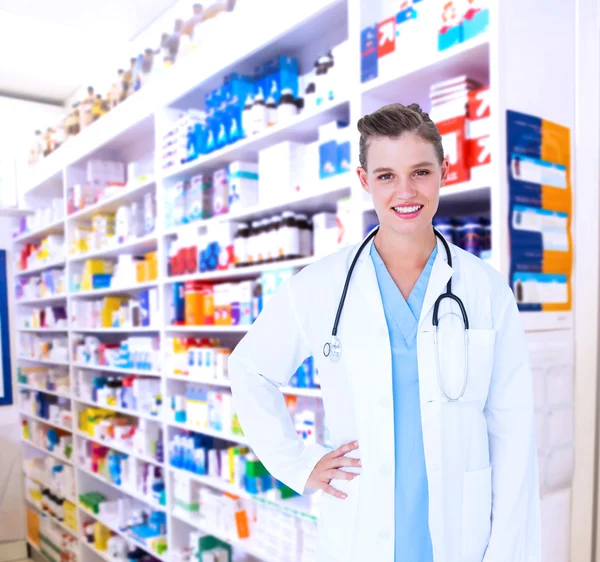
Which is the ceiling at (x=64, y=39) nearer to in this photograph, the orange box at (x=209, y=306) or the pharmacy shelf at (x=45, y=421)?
the orange box at (x=209, y=306)

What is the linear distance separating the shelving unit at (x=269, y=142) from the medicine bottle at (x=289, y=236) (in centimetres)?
6

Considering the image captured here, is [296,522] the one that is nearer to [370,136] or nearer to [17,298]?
[370,136]

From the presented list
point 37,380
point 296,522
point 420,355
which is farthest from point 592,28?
point 37,380

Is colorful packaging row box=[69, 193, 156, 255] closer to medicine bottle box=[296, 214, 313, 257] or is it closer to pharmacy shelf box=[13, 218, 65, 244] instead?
pharmacy shelf box=[13, 218, 65, 244]

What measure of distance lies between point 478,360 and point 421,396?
16 centimetres

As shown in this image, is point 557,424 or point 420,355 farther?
point 557,424

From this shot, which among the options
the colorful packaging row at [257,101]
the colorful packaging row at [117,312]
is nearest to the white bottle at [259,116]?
the colorful packaging row at [257,101]

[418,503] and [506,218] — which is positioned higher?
[506,218]

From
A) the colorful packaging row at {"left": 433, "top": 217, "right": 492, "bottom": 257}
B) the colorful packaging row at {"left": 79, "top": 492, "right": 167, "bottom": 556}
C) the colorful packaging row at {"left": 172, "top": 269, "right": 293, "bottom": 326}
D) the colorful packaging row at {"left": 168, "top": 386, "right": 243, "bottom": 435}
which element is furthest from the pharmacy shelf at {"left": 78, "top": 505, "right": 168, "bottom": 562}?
the colorful packaging row at {"left": 433, "top": 217, "right": 492, "bottom": 257}

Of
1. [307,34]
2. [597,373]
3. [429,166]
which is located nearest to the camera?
[429,166]

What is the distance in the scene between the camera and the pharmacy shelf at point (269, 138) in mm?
2758

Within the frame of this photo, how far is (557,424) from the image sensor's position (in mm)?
2213

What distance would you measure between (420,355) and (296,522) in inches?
70.5

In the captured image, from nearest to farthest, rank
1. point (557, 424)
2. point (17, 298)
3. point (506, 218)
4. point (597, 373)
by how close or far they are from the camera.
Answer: point (506, 218) → point (557, 424) → point (597, 373) → point (17, 298)
